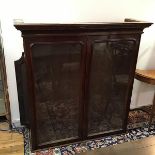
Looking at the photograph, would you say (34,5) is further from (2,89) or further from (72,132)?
(72,132)

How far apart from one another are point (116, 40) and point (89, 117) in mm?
785

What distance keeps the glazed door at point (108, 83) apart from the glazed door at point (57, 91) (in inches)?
5.0

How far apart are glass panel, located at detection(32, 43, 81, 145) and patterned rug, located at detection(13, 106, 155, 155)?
108mm

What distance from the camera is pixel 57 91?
6.19 ft

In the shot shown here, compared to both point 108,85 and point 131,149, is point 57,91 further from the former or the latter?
point 131,149

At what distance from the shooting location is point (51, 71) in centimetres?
179

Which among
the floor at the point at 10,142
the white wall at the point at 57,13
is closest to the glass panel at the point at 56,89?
the floor at the point at 10,142

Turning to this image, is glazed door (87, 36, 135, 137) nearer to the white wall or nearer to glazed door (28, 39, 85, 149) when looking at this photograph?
glazed door (28, 39, 85, 149)

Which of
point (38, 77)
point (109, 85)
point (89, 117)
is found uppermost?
point (38, 77)

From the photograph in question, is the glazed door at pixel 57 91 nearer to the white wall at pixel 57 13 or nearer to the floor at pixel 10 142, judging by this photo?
the floor at pixel 10 142

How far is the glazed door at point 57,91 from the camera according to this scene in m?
1.73

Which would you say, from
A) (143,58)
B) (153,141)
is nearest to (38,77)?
(153,141)

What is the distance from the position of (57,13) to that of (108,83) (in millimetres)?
823

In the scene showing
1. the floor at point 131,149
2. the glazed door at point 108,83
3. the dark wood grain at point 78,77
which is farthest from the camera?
the glazed door at point 108,83
